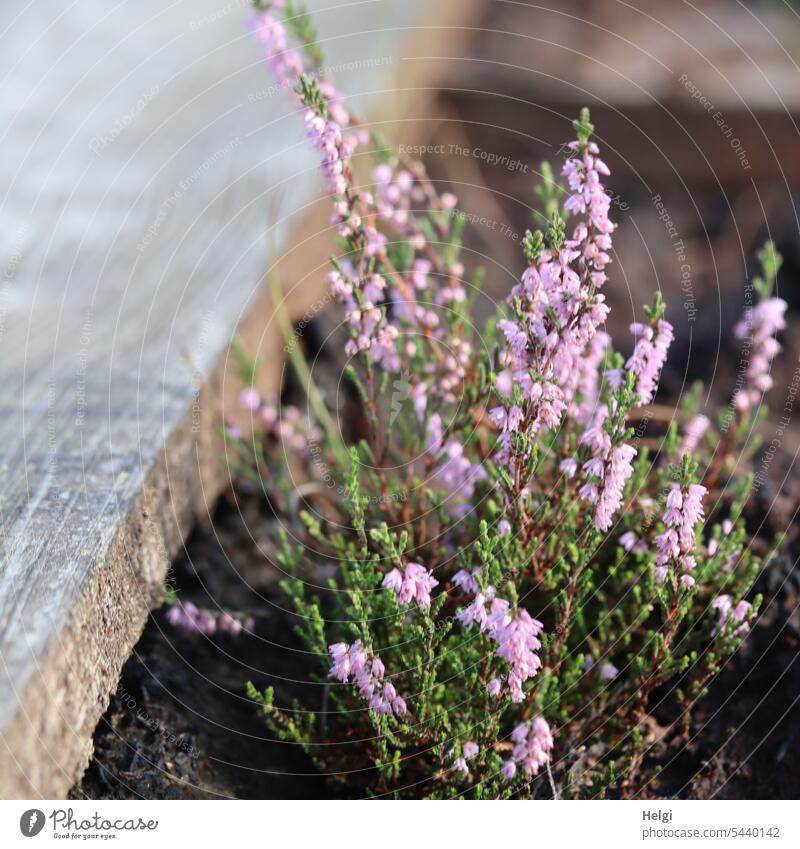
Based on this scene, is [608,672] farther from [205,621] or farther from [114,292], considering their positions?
[114,292]

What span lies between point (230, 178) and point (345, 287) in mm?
2021

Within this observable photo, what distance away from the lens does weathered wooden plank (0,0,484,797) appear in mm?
1999

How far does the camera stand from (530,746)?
2.02 m

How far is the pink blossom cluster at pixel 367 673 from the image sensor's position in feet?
6.53

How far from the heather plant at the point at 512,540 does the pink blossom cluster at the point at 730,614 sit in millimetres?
12

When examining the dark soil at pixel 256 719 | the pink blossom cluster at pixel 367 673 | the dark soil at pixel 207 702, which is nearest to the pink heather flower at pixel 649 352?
the pink blossom cluster at pixel 367 673

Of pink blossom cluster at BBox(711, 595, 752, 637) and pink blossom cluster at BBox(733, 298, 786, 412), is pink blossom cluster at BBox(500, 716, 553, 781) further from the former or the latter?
pink blossom cluster at BBox(733, 298, 786, 412)

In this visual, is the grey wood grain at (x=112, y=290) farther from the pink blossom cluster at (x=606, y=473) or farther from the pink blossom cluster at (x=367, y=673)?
the pink blossom cluster at (x=606, y=473)

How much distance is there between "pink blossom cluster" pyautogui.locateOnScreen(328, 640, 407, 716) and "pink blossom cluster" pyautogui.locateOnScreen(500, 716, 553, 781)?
26 centimetres

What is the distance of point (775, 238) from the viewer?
4637 millimetres

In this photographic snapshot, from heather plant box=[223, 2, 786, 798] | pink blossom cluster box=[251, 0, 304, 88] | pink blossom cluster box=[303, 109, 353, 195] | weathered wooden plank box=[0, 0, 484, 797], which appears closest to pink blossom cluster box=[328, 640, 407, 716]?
heather plant box=[223, 2, 786, 798]

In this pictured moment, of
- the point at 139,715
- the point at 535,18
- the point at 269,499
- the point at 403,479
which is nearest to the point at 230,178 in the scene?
the point at 269,499

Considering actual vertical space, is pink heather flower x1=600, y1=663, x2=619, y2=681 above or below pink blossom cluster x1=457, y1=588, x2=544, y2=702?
below
